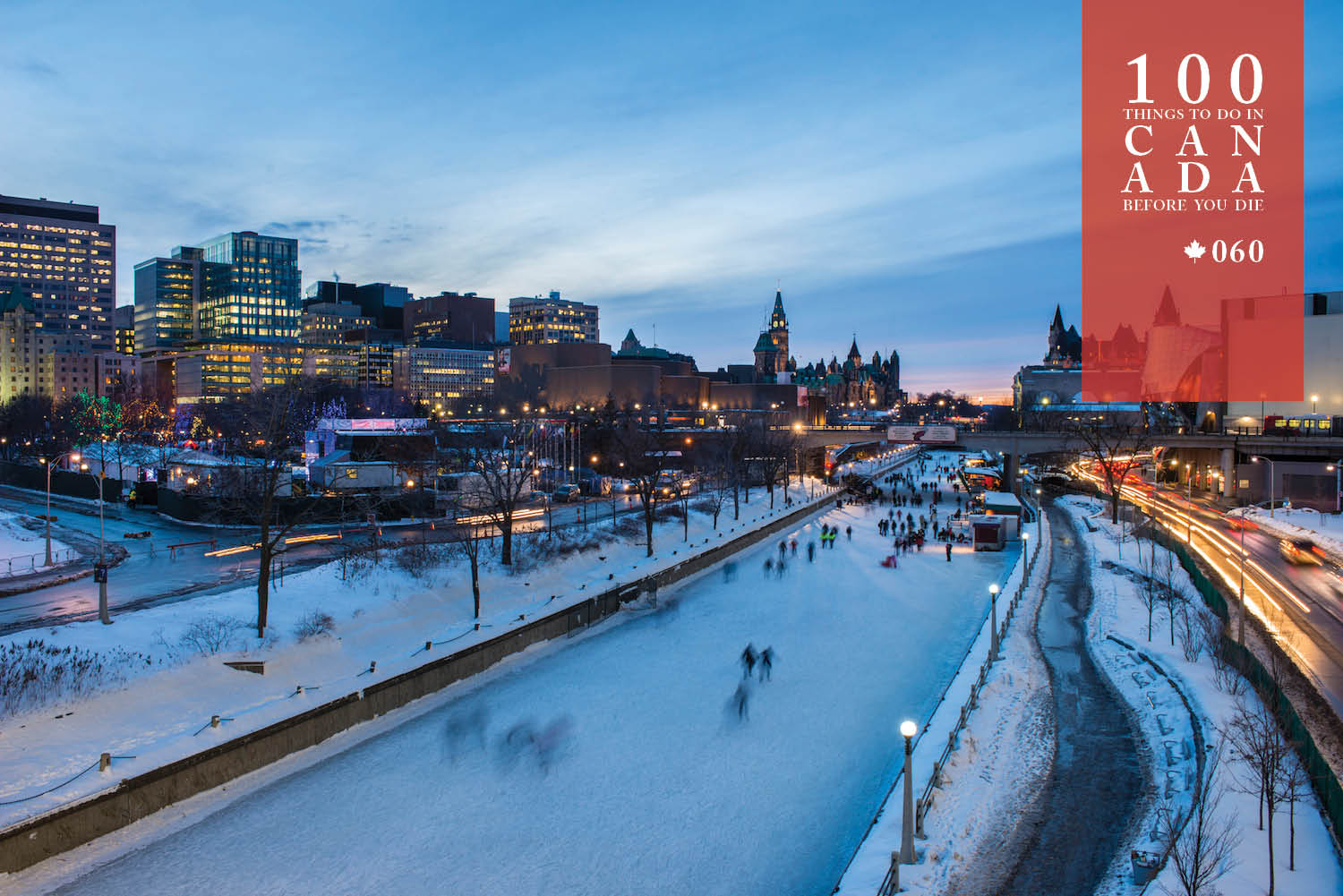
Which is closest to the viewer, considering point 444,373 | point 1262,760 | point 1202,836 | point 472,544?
point 1202,836

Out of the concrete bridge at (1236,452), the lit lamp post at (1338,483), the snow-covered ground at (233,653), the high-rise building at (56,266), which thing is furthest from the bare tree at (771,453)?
the high-rise building at (56,266)

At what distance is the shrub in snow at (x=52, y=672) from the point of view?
1722 centimetres

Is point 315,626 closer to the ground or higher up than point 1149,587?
higher up

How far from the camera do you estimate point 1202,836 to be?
40.8 feet

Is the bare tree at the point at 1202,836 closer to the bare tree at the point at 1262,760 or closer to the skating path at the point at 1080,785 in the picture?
the bare tree at the point at 1262,760

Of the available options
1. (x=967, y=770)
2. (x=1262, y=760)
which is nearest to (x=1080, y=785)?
(x=967, y=770)

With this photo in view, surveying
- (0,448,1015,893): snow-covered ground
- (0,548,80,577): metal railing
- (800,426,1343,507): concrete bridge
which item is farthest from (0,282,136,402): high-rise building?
(0,448,1015,893): snow-covered ground

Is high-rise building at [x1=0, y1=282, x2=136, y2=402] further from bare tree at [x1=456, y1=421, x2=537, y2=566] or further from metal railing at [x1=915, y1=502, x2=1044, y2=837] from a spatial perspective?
metal railing at [x1=915, y1=502, x2=1044, y2=837]

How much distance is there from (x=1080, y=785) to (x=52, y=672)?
68.3 feet

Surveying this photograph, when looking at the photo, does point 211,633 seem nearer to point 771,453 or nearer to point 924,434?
point 771,453

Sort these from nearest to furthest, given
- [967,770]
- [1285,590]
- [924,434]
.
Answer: [967,770], [1285,590], [924,434]

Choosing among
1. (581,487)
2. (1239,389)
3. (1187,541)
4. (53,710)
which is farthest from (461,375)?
(53,710)

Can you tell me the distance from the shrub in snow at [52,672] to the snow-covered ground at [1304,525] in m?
41.8

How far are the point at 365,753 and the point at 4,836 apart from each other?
6.52m
